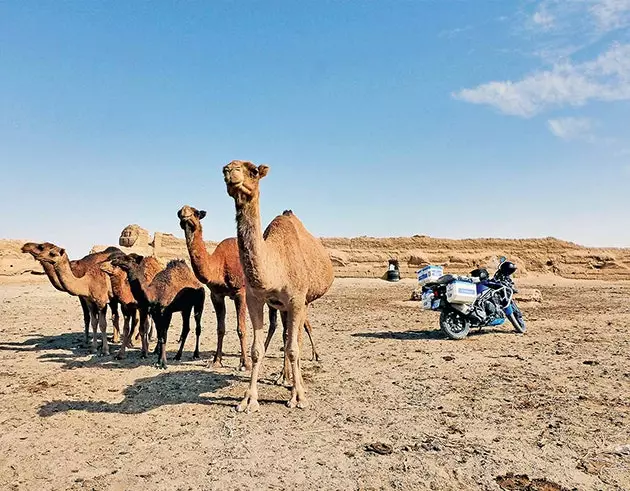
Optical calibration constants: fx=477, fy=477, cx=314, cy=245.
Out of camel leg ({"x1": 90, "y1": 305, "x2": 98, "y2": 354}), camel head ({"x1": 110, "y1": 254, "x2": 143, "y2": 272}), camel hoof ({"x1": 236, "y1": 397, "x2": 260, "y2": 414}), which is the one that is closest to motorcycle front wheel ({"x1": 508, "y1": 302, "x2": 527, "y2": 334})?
camel hoof ({"x1": 236, "y1": 397, "x2": 260, "y2": 414})

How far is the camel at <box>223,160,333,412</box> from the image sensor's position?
5.19 m

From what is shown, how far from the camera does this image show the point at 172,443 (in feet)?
15.1

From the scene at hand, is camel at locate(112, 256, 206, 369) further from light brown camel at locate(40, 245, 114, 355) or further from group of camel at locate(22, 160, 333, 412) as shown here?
light brown camel at locate(40, 245, 114, 355)

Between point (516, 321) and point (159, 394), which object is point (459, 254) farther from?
point (159, 394)

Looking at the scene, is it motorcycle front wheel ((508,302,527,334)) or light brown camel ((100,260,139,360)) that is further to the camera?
motorcycle front wheel ((508,302,527,334))

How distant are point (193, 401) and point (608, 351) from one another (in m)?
7.03

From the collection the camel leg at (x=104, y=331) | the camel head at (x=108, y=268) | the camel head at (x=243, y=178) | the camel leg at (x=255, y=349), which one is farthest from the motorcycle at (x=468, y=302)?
the camel leg at (x=104, y=331)

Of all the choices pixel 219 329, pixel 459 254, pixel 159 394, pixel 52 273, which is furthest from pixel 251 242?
pixel 459 254

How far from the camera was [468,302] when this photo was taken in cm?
997

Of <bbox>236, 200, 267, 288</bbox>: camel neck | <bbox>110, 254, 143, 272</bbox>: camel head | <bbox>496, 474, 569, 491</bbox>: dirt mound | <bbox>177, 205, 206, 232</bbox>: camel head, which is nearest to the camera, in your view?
<bbox>496, 474, 569, 491</bbox>: dirt mound

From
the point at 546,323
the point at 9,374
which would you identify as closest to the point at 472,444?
the point at 9,374

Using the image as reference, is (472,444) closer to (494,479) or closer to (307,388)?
(494,479)

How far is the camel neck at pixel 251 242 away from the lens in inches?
204

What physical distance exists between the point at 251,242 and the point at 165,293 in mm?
3710
